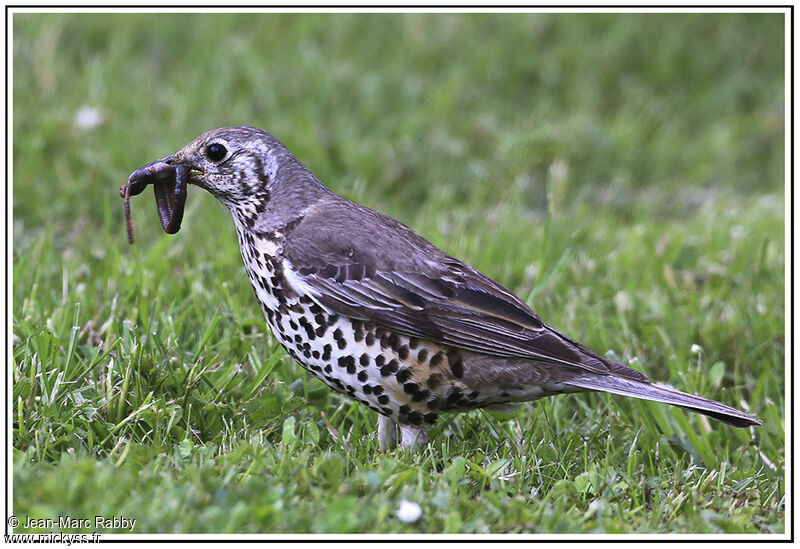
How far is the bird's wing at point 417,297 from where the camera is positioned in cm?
397

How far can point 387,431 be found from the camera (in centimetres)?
426

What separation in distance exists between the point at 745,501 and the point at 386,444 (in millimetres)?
1447

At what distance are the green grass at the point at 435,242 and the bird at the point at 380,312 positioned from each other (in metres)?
0.28

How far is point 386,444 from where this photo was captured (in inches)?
166

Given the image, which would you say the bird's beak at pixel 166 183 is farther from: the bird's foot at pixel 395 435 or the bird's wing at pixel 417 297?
the bird's foot at pixel 395 435

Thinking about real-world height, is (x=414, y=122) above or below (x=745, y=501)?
above

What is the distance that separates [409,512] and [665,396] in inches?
46.0

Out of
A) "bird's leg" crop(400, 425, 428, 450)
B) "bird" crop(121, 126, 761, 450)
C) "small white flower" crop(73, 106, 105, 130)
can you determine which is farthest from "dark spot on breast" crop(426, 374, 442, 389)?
"small white flower" crop(73, 106, 105, 130)

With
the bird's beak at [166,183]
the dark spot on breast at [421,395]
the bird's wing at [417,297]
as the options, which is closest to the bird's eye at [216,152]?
the bird's beak at [166,183]

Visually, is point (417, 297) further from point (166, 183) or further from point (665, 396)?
point (166, 183)

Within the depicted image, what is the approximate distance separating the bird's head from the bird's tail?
4.73ft
